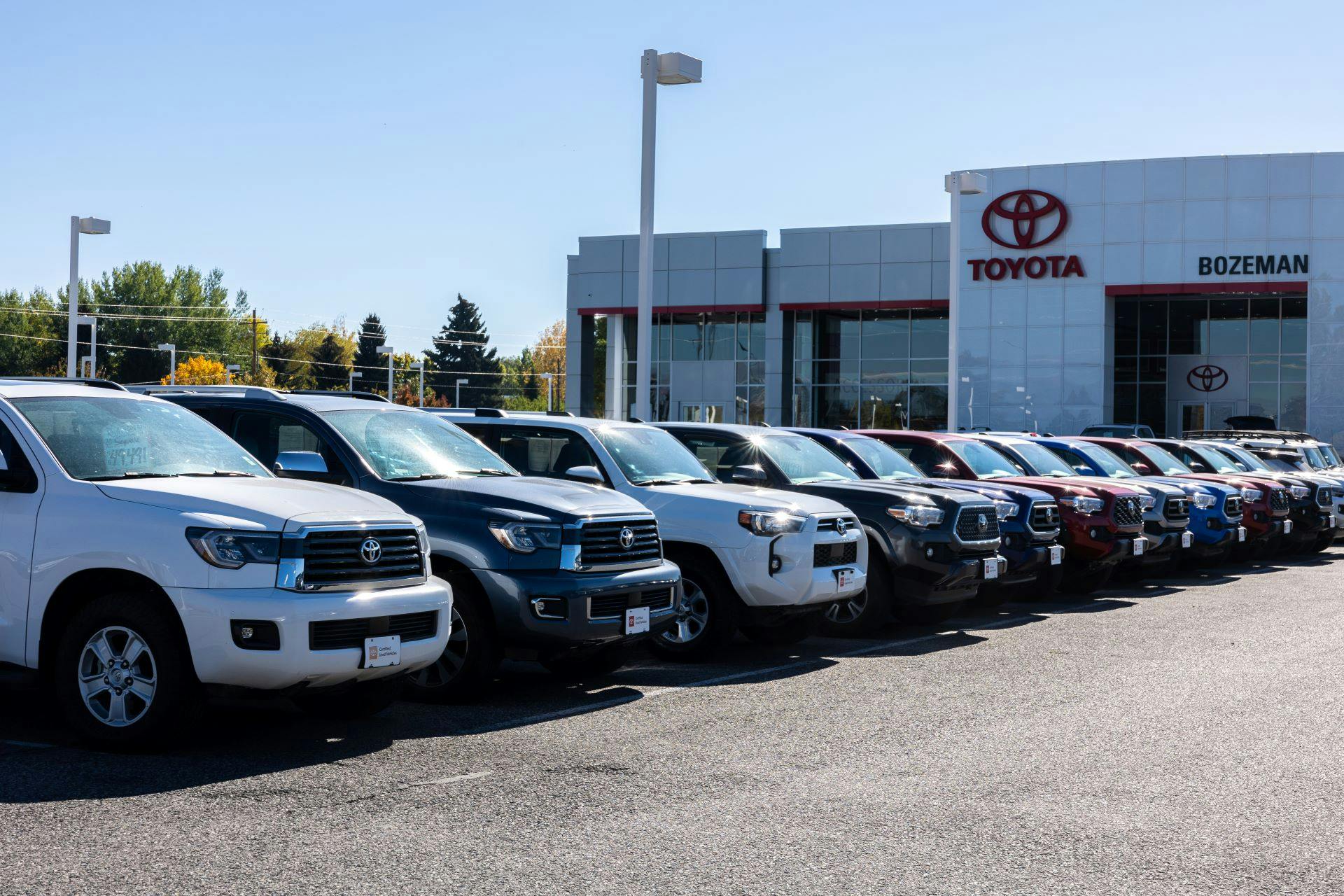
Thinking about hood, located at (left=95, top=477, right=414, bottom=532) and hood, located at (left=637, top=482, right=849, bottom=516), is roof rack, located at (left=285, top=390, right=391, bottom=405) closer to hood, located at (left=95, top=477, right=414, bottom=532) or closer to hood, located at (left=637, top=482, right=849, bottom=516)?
hood, located at (left=637, top=482, right=849, bottom=516)

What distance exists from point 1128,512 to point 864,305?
32785mm

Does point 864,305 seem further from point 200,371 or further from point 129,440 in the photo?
point 200,371

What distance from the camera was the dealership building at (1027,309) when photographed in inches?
1702

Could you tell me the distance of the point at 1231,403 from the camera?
154ft

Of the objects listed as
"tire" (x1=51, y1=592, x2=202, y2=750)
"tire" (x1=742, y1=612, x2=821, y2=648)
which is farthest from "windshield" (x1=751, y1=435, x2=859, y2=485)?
"tire" (x1=51, y1=592, x2=202, y2=750)

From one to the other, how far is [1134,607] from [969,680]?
19.3 feet

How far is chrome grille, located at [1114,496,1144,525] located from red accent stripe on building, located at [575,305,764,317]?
113 feet

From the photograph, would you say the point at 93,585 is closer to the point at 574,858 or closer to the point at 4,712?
the point at 4,712

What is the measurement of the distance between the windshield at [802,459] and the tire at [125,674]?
6.86 meters

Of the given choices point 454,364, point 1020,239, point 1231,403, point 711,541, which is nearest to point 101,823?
point 711,541

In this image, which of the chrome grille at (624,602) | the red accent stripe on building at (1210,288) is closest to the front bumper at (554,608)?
the chrome grille at (624,602)

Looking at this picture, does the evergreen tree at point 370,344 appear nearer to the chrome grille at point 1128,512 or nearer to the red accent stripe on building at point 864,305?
the red accent stripe on building at point 864,305

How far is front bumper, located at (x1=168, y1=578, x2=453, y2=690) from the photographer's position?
7125 mm

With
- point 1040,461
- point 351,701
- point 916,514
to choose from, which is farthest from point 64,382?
point 1040,461
